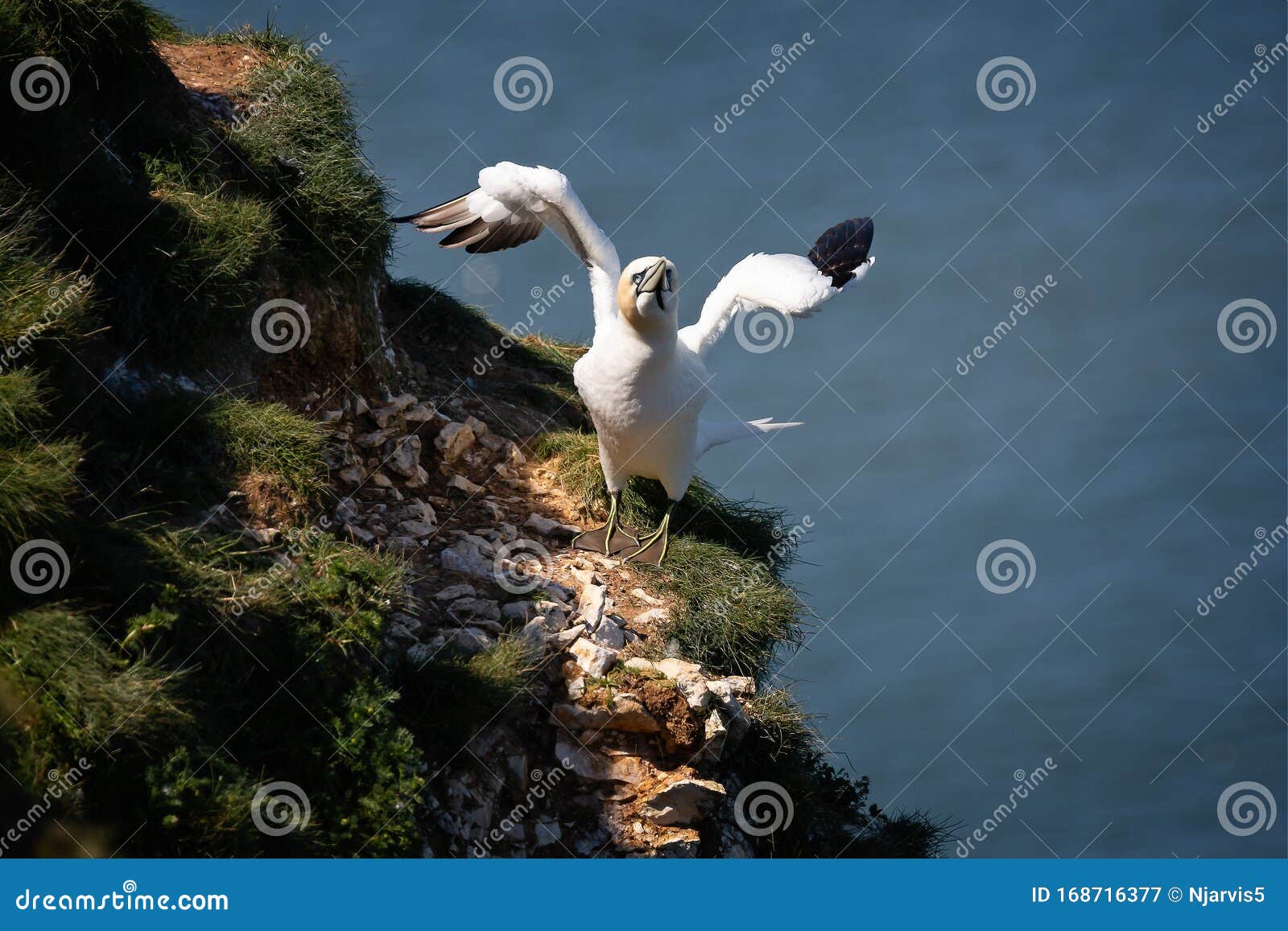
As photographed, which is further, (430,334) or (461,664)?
(430,334)

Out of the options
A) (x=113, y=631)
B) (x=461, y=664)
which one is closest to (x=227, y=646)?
(x=113, y=631)

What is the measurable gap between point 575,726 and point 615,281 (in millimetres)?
3358

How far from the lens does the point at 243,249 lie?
31.7 feet

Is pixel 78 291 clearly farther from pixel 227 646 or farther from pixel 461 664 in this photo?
pixel 461 664

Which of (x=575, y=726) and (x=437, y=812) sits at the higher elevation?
(x=575, y=726)

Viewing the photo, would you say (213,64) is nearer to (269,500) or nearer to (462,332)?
(462,332)

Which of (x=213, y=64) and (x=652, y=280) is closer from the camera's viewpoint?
(x=652, y=280)

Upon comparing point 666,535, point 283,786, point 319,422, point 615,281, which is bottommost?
point 283,786

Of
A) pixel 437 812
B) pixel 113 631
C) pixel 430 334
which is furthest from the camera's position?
pixel 430 334

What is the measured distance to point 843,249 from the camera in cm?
1045
